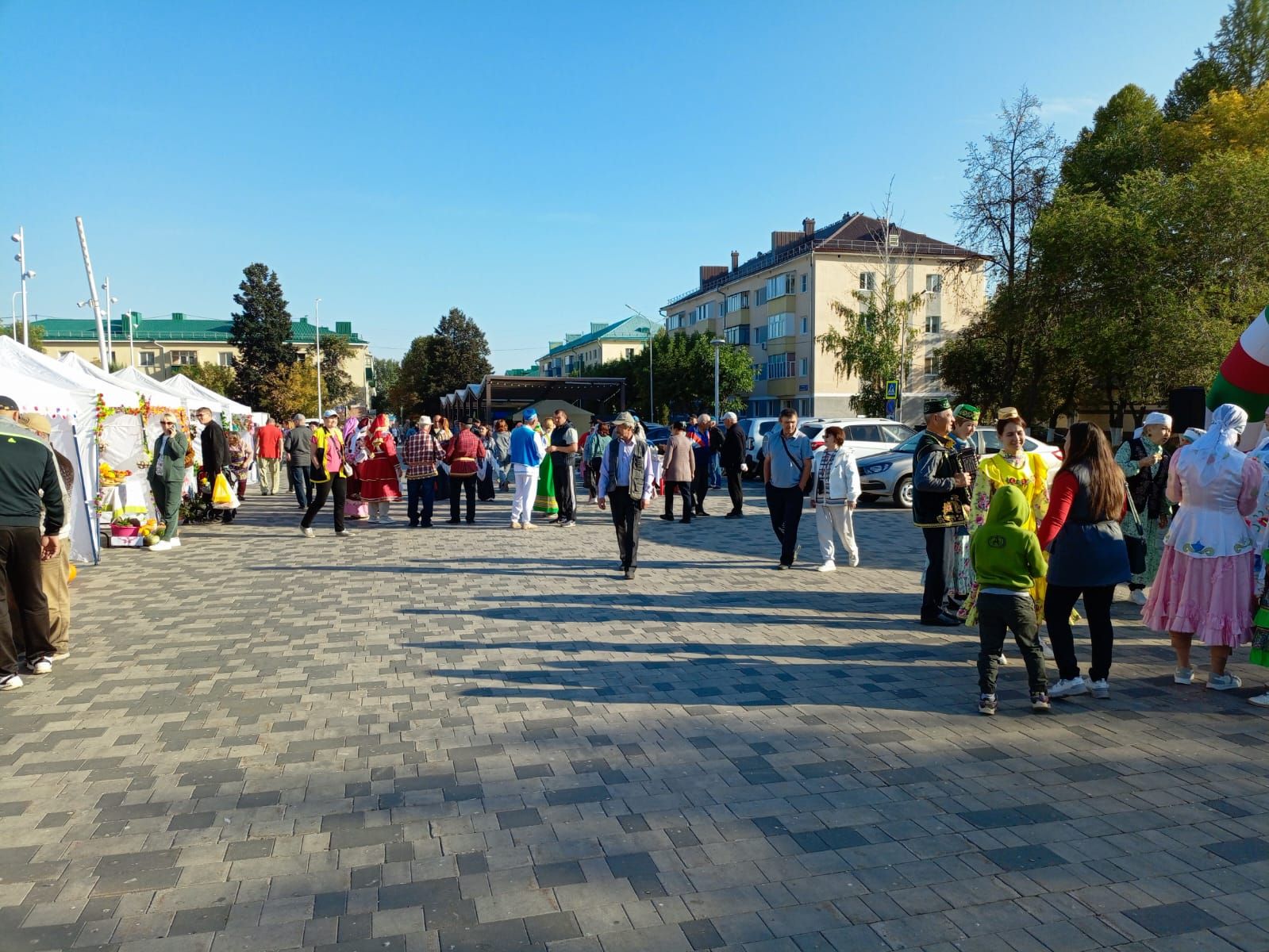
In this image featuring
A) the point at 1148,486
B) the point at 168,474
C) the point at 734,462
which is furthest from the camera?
the point at 734,462

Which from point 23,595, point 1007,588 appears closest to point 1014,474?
point 1007,588

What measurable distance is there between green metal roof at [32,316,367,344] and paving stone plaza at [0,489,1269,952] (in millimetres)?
100048

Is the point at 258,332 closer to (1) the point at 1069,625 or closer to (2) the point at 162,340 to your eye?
(2) the point at 162,340

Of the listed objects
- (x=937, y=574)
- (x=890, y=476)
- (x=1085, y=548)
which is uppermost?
(x=1085, y=548)

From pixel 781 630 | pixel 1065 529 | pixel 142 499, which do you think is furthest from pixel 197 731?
pixel 142 499

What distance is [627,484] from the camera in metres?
9.91

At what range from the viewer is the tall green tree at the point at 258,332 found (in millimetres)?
63031

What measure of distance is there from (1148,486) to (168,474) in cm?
1225

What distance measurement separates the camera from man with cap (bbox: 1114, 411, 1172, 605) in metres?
8.05

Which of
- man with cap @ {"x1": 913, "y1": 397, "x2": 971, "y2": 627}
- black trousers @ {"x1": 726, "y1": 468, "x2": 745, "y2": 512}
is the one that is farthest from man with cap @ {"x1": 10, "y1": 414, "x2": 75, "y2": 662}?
black trousers @ {"x1": 726, "y1": 468, "x2": 745, "y2": 512}

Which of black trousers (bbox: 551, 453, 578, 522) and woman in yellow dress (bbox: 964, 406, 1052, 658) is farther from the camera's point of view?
black trousers (bbox: 551, 453, 578, 522)

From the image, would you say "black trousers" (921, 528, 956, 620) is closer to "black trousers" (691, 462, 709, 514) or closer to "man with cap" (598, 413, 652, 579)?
"man with cap" (598, 413, 652, 579)

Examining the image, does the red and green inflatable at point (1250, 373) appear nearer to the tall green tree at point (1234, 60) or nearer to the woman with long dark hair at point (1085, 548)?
the woman with long dark hair at point (1085, 548)

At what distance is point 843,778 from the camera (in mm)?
4281
